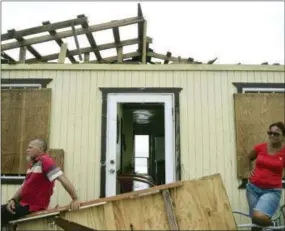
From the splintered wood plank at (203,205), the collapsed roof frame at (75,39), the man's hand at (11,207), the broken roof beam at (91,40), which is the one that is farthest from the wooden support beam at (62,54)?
the splintered wood plank at (203,205)

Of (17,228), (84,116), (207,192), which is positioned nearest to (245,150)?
(207,192)

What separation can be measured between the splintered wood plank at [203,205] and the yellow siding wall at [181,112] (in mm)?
1908

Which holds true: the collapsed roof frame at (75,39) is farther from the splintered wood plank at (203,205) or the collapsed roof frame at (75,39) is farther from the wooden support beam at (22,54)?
the splintered wood plank at (203,205)

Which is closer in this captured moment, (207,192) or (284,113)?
(207,192)

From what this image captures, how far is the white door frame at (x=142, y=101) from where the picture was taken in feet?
17.9

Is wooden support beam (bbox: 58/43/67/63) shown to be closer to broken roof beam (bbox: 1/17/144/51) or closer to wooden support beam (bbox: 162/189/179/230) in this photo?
broken roof beam (bbox: 1/17/144/51)

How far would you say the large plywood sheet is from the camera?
11.1ft

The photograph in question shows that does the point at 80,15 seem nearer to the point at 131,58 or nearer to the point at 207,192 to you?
the point at 131,58

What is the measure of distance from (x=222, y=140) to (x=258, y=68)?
4.20 feet

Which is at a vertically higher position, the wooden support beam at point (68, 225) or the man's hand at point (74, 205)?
the man's hand at point (74, 205)

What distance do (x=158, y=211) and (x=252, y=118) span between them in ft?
8.69

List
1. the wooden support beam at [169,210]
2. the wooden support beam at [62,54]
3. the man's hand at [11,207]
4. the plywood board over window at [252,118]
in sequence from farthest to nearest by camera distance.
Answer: the wooden support beam at [62,54], the plywood board over window at [252,118], the man's hand at [11,207], the wooden support beam at [169,210]

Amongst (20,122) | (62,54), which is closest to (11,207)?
(20,122)

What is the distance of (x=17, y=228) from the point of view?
3492mm
